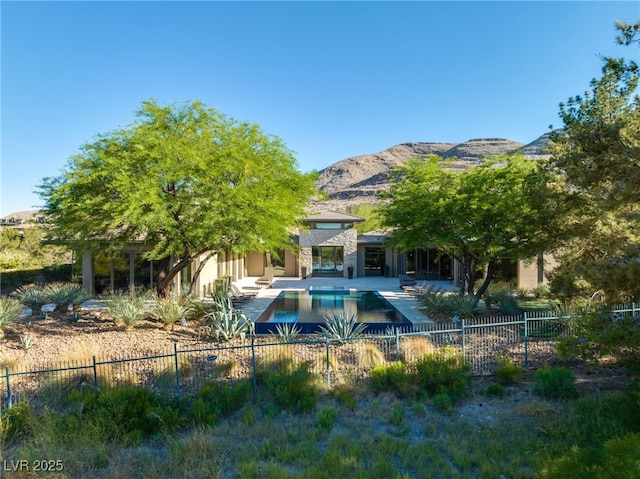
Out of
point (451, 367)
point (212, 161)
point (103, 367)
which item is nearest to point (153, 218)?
point (212, 161)

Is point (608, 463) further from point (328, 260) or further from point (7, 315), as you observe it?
point (328, 260)

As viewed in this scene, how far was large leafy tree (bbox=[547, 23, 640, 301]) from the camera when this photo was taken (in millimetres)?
6410

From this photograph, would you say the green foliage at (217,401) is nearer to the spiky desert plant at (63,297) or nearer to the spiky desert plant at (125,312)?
the spiky desert plant at (125,312)

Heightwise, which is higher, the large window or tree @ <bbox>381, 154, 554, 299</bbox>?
tree @ <bbox>381, 154, 554, 299</bbox>

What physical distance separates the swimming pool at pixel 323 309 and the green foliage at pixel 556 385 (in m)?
6.12

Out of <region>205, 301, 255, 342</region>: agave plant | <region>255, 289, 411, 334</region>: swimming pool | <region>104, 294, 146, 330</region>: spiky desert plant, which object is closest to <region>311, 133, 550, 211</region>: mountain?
<region>255, 289, 411, 334</region>: swimming pool

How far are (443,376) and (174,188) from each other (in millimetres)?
11742

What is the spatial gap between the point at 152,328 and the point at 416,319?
10.3m

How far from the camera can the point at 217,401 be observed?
24.9 ft

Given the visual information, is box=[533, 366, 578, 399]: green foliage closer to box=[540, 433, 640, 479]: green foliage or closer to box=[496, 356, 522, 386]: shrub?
box=[496, 356, 522, 386]: shrub

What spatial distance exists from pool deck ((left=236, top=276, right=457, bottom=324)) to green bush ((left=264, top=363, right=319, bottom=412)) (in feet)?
24.0

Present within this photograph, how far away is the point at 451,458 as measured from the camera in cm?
568

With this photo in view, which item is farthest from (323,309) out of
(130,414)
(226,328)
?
(130,414)

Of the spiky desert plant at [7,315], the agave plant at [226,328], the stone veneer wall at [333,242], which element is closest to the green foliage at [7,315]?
the spiky desert plant at [7,315]
